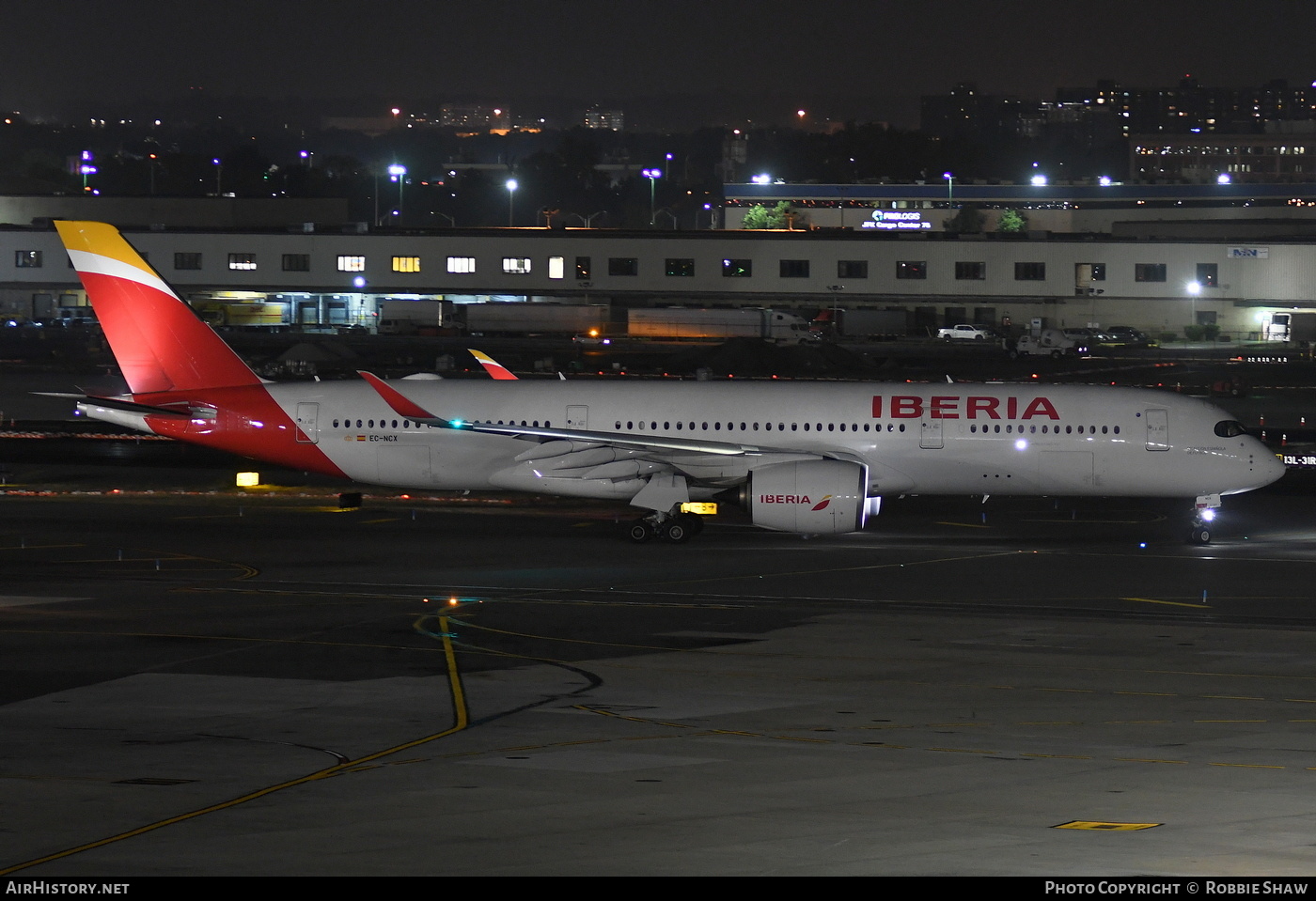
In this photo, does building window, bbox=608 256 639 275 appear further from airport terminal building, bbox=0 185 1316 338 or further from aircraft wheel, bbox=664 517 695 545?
aircraft wheel, bbox=664 517 695 545

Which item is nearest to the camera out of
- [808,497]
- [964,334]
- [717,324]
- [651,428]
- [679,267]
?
[808,497]

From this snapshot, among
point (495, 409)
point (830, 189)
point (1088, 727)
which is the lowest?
point (1088, 727)

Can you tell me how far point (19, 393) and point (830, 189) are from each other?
144 m

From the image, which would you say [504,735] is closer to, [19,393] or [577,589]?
[577,589]

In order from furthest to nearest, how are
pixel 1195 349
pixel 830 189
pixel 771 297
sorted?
pixel 830 189
pixel 771 297
pixel 1195 349

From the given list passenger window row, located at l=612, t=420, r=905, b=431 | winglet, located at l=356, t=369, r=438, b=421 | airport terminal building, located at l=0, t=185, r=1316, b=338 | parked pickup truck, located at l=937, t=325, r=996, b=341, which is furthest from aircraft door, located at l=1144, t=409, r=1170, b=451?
airport terminal building, located at l=0, t=185, r=1316, b=338

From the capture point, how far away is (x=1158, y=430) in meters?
35.8

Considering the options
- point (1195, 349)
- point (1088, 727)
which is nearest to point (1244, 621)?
point (1088, 727)

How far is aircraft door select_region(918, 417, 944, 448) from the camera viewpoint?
35906mm

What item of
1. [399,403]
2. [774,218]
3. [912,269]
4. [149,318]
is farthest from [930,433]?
[774,218]

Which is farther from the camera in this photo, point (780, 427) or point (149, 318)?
point (149, 318)

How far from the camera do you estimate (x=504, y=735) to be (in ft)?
57.7

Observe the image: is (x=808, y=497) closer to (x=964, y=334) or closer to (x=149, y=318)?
(x=149, y=318)

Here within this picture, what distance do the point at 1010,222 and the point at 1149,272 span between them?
68721mm
